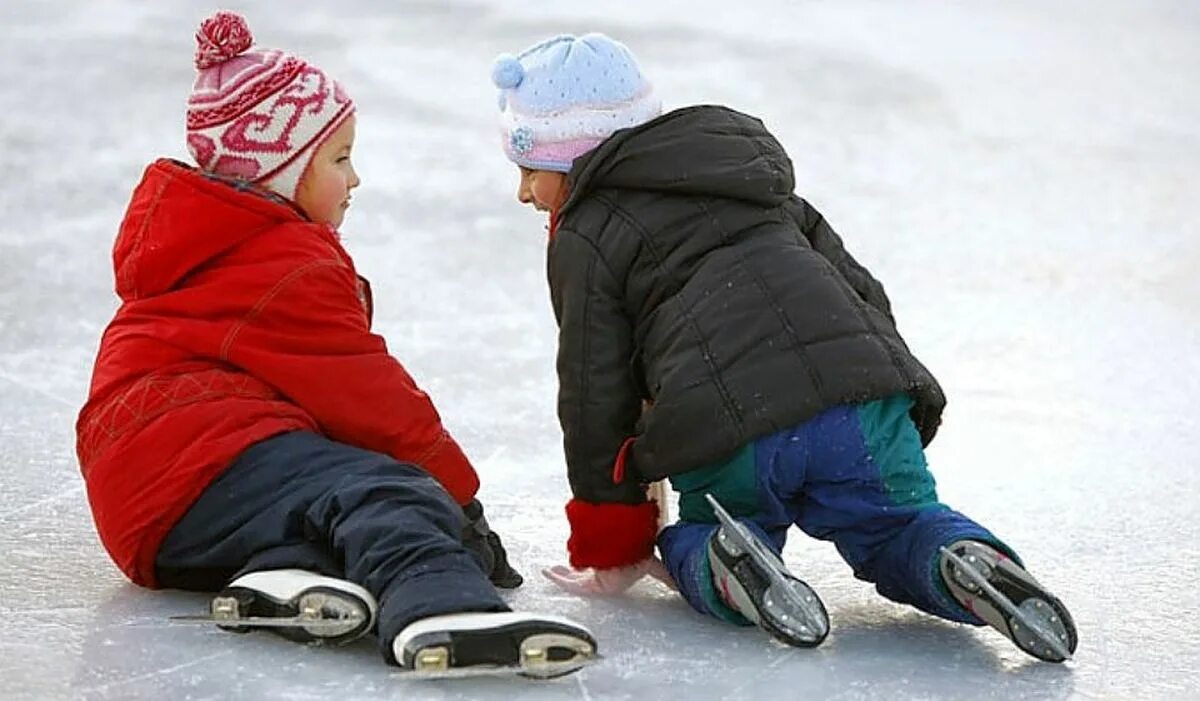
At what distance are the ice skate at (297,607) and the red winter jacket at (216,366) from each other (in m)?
0.23

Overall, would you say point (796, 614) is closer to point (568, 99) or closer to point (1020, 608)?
point (1020, 608)

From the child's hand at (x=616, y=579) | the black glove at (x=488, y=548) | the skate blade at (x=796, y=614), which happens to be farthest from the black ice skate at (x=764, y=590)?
the black glove at (x=488, y=548)

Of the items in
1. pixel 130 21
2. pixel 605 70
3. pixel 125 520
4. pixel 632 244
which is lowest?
pixel 130 21

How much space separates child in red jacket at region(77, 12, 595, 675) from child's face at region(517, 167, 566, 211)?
0.81ft

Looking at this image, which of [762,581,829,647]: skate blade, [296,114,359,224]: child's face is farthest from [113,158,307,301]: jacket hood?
[762,581,829,647]: skate blade

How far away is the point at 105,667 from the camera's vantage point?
220cm

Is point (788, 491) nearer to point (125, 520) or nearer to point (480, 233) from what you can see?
point (125, 520)

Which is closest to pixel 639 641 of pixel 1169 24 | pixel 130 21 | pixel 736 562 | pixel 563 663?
pixel 736 562

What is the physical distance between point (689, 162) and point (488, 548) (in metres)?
0.55

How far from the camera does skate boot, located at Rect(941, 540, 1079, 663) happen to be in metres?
2.26

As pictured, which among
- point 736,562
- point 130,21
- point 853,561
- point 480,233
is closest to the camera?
point 736,562

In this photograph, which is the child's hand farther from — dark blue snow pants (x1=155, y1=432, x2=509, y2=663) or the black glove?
dark blue snow pants (x1=155, y1=432, x2=509, y2=663)

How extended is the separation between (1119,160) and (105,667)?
156 inches

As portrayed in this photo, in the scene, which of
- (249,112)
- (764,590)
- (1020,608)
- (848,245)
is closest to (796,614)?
(764,590)
